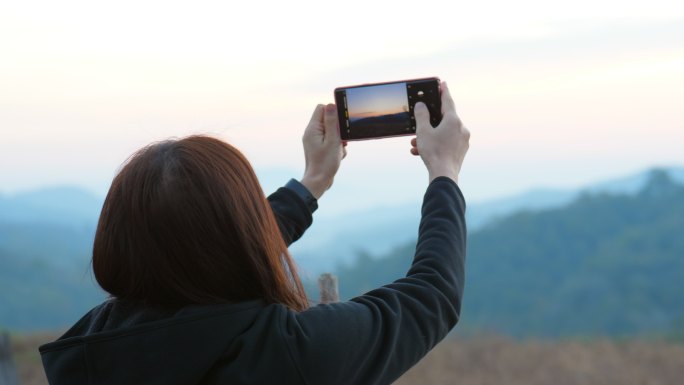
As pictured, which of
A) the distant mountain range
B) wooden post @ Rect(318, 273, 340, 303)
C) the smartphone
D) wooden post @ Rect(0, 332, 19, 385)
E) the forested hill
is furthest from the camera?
the distant mountain range

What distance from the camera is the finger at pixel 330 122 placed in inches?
67.6

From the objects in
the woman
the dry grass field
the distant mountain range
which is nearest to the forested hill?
the distant mountain range

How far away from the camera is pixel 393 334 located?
129 cm

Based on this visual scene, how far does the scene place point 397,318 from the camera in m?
1.29

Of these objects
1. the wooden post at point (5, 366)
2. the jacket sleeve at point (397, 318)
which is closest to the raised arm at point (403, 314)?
the jacket sleeve at point (397, 318)

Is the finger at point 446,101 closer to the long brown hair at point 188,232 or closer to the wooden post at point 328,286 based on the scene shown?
the long brown hair at point 188,232

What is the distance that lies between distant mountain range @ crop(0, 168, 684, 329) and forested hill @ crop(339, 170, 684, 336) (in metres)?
0.88

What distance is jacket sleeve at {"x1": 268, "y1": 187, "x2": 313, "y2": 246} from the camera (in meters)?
1.71

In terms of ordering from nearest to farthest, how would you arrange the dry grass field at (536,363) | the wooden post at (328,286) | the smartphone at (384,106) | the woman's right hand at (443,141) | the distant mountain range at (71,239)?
the woman's right hand at (443,141)
the smartphone at (384,106)
the wooden post at (328,286)
the dry grass field at (536,363)
the distant mountain range at (71,239)

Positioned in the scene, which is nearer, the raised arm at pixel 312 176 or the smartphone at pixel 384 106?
the smartphone at pixel 384 106

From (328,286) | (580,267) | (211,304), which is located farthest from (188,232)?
(580,267)

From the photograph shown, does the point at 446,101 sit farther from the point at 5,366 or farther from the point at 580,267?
the point at 580,267

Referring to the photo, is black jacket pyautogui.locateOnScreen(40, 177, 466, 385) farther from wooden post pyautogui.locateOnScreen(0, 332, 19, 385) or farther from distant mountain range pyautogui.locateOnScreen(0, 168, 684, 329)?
distant mountain range pyautogui.locateOnScreen(0, 168, 684, 329)

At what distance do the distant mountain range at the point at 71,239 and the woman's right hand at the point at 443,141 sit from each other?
36.9ft
